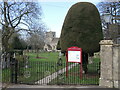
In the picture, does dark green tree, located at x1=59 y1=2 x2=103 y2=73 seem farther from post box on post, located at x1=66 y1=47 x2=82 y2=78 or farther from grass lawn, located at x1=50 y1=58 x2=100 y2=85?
grass lawn, located at x1=50 y1=58 x2=100 y2=85

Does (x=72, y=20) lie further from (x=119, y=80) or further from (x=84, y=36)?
(x=119, y=80)

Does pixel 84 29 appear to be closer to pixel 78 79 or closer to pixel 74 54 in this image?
pixel 74 54

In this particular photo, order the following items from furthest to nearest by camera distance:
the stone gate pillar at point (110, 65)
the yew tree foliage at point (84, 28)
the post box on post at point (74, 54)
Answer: the yew tree foliage at point (84, 28) → the post box on post at point (74, 54) → the stone gate pillar at point (110, 65)

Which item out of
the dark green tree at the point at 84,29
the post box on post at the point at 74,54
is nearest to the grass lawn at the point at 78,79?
the post box on post at the point at 74,54

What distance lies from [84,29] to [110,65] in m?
3.09

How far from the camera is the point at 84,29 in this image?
27.5ft

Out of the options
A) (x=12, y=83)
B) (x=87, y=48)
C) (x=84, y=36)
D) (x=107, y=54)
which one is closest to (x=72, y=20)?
(x=84, y=36)

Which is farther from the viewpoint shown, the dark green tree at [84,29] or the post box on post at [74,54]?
the dark green tree at [84,29]

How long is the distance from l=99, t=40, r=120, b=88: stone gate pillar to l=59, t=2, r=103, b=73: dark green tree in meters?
1.87

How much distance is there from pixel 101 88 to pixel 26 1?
13.5 metres

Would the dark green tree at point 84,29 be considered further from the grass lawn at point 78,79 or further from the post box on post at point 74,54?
the grass lawn at point 78,79

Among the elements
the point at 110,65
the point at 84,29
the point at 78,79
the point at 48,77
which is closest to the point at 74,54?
the point at 78,79

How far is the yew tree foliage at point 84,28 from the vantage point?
834 cm

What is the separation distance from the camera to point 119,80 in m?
6.20
